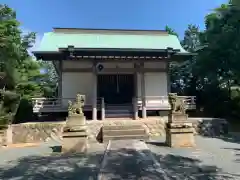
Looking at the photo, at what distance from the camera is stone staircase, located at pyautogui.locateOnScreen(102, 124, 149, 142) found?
11.3m

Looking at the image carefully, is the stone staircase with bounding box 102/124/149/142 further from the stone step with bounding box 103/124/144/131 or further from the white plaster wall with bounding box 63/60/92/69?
the white plaster wall with bounding box 63/60/92/69

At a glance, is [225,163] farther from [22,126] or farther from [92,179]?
[22,126]

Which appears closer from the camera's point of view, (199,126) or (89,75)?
(199,126)

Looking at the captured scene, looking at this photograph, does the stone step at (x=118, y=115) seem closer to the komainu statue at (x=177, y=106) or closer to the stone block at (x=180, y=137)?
the komainu statue at (x=177, y=106)

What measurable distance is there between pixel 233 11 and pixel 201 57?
4.17 metres

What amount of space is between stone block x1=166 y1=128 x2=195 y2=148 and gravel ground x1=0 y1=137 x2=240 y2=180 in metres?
0.37

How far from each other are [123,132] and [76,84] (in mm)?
5894

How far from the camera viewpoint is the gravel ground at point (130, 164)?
235 inches

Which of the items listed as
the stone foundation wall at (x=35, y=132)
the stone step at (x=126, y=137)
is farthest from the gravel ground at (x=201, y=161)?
the stone foundation wall at (x=35, y=132)

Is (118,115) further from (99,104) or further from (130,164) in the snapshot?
(130,164)

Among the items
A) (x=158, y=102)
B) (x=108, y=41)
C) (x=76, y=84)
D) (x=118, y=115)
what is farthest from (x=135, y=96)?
(x=108, y=41)

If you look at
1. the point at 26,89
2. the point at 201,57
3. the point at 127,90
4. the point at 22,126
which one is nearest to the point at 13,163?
the point at 22,126

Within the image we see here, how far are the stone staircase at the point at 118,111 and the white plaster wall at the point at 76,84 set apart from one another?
5.34ft

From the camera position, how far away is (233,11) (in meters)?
16.2
